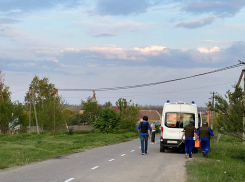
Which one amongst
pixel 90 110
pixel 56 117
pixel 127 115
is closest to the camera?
pixel 56 117

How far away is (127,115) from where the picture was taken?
54.2 m

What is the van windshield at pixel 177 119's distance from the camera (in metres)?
19.9

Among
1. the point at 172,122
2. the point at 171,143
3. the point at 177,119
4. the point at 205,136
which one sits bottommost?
the point at 171,143

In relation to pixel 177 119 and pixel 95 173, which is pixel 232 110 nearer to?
pixel 177 119

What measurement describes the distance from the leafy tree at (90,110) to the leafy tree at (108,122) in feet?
83.8

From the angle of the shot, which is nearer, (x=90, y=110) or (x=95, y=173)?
(x=95, y=173)

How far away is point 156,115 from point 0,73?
271 feet

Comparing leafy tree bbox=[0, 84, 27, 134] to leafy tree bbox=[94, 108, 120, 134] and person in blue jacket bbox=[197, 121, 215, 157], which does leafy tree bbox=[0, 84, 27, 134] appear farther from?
person in blue jacket bbox=[197, 121, 215, 157]

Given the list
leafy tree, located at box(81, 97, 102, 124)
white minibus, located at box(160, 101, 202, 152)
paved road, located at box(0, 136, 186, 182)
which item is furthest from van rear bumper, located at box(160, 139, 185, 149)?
leafy tree, located at box(81, 97, 102, 124)

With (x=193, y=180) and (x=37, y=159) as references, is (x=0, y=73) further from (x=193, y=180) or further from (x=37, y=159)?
(x=193, y=180)

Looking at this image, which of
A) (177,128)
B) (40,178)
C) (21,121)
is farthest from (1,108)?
(40,178)

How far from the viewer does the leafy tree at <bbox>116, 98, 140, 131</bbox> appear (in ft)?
173

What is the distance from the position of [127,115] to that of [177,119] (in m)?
34.3

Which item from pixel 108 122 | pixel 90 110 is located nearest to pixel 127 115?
pixel 108 122
